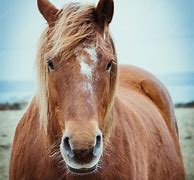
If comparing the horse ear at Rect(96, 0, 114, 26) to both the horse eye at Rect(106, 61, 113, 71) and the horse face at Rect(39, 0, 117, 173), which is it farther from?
the horse eye at Rect(106, 61, 113, 71)

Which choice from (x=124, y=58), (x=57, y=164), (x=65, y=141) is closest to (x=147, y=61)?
(x=124, y=58)

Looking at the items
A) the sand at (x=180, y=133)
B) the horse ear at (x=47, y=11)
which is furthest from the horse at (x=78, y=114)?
the sand at (x=180, y=133)

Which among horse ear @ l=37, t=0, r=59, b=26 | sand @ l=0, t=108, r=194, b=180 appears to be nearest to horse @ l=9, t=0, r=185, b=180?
horse ear @ l=37, t=0, r=59, b=26

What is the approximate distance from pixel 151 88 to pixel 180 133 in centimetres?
32

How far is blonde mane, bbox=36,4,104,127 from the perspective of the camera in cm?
135

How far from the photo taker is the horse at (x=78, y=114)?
4.10 ft

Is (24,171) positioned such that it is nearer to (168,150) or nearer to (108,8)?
(108,8)

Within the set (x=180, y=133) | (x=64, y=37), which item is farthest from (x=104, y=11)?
(x=180, y=133)

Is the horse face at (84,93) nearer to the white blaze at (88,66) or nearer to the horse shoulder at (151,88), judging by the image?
the white blaze at (88,66)

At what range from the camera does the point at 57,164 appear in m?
1.49

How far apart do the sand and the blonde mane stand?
0.64 metres

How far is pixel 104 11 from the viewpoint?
1443mm

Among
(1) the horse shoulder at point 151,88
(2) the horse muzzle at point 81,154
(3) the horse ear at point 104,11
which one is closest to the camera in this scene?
(2) the horse muzzle at point 81,154

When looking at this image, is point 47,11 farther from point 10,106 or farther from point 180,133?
point 180,133
